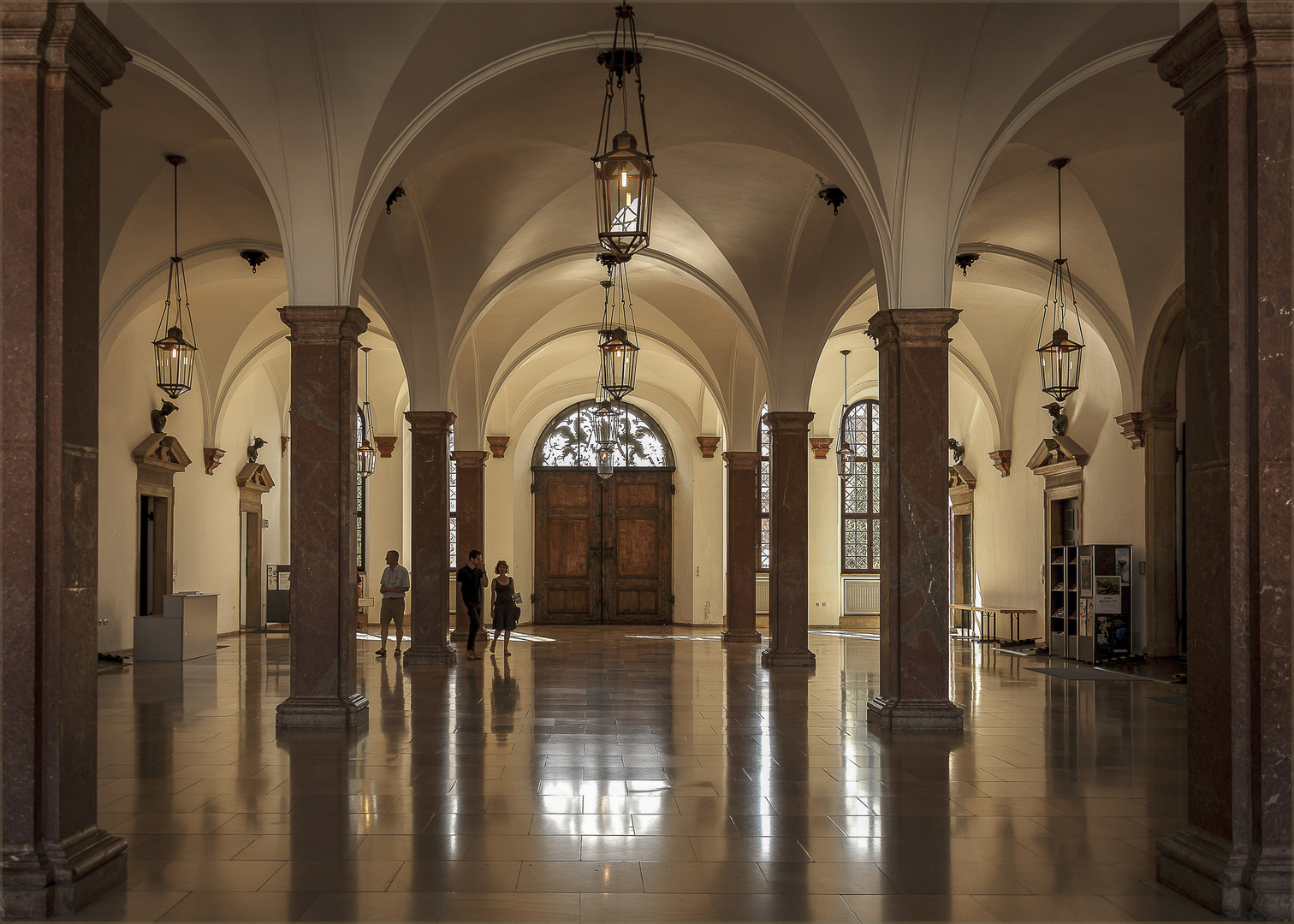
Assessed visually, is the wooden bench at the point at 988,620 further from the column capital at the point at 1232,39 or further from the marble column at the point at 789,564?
the column capital at the point at 1232,39

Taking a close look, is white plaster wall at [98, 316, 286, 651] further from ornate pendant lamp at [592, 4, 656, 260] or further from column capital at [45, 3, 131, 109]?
column capital at [45, 3, 131, 109]

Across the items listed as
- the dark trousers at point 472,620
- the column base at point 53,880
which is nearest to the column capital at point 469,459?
the dark trousers at point 472,620

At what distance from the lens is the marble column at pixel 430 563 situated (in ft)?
44.5

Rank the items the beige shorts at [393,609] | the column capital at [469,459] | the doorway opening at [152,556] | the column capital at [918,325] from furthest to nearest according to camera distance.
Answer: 1. the column capital at [469,459]
2. the doorway opening at [152,556]
3. the beige shorts at [393,609]
4. the column capital at [918,325]

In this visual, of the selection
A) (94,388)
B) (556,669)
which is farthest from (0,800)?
(556,669)

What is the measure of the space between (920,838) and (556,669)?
9.03 meters

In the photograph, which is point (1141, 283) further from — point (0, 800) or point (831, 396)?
point (0, 800)

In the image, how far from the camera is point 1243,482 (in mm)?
4199

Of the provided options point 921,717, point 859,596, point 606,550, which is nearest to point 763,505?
point 859,596

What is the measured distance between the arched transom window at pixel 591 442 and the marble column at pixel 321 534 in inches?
678

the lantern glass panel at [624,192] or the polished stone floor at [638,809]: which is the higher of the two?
the lantern glass panel at [624,192]

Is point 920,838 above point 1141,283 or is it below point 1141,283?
below

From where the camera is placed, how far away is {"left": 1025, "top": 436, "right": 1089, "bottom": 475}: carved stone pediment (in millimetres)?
16766

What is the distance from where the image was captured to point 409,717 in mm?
9062
